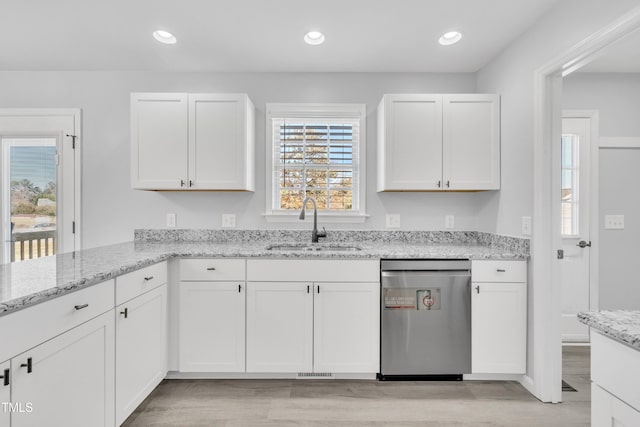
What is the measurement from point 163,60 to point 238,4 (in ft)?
3.50

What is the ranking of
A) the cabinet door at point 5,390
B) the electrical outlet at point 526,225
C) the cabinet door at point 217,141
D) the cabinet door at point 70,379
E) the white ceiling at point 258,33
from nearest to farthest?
the cabinet door at point 5,390 < the cabinet door at point 70,379 < the white ceiling at point 258,33 < the electrical outlet at point 526,225 < the cabinet door at point 217,141

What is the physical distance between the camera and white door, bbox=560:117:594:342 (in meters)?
3.24

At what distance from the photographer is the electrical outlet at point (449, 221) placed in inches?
124

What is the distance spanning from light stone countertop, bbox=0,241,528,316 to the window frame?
27 cm

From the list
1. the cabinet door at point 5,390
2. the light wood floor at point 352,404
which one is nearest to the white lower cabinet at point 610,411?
the light wood floor at point 352,404

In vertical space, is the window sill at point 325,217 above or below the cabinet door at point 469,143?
below

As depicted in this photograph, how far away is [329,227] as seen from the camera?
317 cm

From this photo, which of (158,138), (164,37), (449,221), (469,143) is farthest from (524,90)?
(158,138)

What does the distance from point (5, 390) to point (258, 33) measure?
7.99 feet

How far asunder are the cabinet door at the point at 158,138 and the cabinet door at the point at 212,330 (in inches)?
37.0

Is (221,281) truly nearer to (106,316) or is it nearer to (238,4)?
(106,316)

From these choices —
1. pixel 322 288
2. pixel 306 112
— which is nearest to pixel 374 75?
pixel 306 112

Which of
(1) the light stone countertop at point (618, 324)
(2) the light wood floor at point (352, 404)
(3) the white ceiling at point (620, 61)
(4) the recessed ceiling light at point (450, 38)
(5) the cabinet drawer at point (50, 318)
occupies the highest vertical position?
(3) the white ceiling at point (620, 61)

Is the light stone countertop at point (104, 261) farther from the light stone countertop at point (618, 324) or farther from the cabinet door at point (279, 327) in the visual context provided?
the light stone countertop at point (618, 324)
